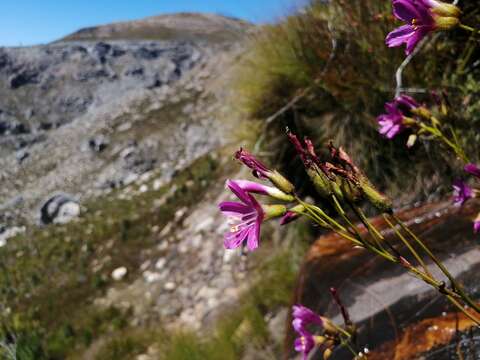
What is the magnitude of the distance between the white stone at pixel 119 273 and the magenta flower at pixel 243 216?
25.9 feet

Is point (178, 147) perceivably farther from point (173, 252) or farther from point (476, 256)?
point (476, 256)

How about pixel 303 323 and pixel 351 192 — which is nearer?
pixel 351 192

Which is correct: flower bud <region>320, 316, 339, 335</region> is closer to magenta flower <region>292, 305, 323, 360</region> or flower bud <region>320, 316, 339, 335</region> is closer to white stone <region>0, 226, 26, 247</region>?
magenta flower <region>292, 305, 323, 360</region>

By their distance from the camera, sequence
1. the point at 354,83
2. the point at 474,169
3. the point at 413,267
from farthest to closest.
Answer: the point at 354,83 → the point at 474,169 → the point at 413,267

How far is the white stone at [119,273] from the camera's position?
28.0 feet

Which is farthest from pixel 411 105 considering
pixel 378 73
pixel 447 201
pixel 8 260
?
pixel 8 260

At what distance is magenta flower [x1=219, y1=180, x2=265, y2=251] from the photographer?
3.18 feet

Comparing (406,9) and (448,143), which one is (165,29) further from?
(406,9)

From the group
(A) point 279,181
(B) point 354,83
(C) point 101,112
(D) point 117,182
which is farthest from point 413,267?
(C) point 101,112

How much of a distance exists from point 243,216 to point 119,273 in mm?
8085

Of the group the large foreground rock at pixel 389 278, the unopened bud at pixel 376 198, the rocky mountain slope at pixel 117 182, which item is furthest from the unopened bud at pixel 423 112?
the rocky mountain slope at pixel 117 182

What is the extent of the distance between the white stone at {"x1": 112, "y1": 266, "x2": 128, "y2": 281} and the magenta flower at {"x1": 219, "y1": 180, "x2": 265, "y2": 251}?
7896mm

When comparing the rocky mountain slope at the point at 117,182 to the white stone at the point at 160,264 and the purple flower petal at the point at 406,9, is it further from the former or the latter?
the purple flower petal at the point at 406,9

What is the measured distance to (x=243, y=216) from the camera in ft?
3.37
